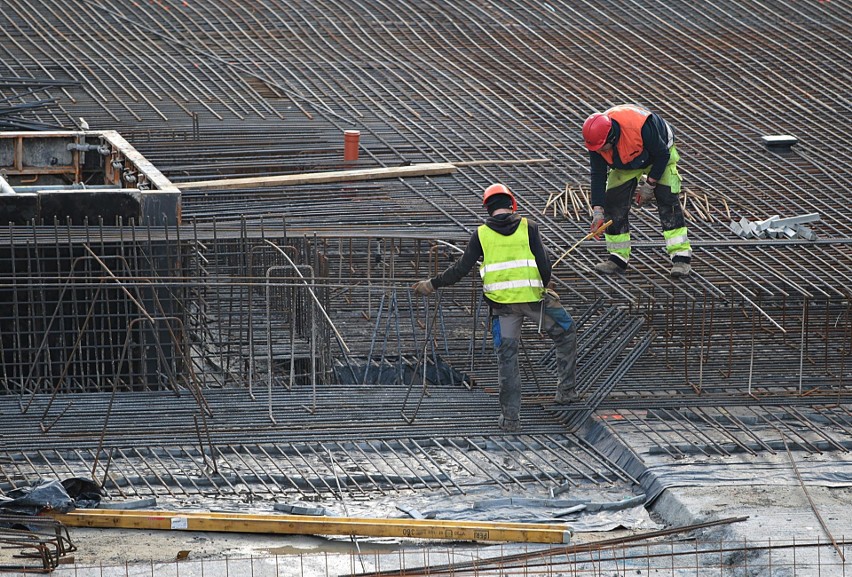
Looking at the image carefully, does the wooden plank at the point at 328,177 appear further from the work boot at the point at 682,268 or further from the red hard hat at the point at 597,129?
the red hard hat at the point at 597,129

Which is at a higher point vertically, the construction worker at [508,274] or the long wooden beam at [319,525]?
the construction worker at [508,274]

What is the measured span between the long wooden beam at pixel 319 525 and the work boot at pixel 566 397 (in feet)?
6.45

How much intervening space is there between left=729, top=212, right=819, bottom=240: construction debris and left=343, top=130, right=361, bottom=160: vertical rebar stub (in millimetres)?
4162

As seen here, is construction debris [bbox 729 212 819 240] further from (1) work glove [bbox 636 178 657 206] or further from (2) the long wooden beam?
(2) the long wooden beam

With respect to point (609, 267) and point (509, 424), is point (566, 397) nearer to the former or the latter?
point (509, 424)

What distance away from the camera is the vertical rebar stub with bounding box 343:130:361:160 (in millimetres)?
15125

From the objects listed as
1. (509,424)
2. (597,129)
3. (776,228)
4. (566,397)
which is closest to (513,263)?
(509,424)

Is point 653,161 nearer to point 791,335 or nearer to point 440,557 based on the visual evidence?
point 791,335

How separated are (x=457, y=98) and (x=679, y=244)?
6646 mm

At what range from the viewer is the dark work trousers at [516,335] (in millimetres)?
9188

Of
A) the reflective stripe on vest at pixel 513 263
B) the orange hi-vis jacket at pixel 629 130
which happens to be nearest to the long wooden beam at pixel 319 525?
the reflective stripe on vest at pixel 513 263

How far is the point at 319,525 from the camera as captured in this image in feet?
25.7

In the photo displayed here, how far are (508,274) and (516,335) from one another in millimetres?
442

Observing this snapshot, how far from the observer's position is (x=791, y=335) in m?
11.3
